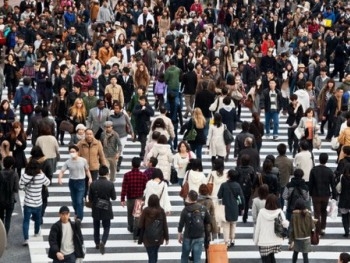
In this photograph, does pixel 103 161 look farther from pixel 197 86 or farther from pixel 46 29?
pixel 46 29

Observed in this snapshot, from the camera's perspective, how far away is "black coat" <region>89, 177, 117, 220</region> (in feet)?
79.6

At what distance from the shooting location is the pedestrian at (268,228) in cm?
2316

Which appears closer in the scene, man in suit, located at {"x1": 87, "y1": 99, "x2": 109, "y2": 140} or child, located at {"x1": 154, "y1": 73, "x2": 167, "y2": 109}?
man in suit, located at {"x1": 87, "y1": 99, "x2": 109, "y2": 140}

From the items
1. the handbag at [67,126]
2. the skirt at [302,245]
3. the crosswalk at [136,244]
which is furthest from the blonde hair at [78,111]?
the skirt at [302,245]

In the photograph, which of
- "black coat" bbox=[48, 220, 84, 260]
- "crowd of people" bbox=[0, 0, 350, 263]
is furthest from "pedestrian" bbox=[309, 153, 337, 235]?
"black coat" bbox=[48, 220, 84, 260]

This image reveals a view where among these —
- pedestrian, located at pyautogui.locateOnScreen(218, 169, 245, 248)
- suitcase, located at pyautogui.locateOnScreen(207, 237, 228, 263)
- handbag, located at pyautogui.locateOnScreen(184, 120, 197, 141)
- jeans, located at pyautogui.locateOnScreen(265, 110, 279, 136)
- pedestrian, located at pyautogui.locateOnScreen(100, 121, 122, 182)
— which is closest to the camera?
suitcase, located at pyautogui.locateOnScreen(207, 237, 228, 263)

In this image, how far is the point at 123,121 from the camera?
29.3m

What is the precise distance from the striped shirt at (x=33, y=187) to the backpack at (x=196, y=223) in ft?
9.93

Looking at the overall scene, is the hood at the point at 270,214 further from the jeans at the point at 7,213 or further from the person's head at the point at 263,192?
the jeans at the point at 7,213

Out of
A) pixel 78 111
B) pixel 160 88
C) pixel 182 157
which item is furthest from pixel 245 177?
pixel 160 88

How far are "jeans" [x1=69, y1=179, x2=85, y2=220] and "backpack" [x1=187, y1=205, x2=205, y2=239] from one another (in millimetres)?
3456

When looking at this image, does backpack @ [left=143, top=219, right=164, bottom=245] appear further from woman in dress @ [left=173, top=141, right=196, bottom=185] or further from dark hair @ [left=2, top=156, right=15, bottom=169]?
woman in dress @ [left=173, top=141, right=196, bottom=185]

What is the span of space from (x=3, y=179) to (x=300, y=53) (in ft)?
51.2

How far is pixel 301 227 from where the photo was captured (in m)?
23.5
